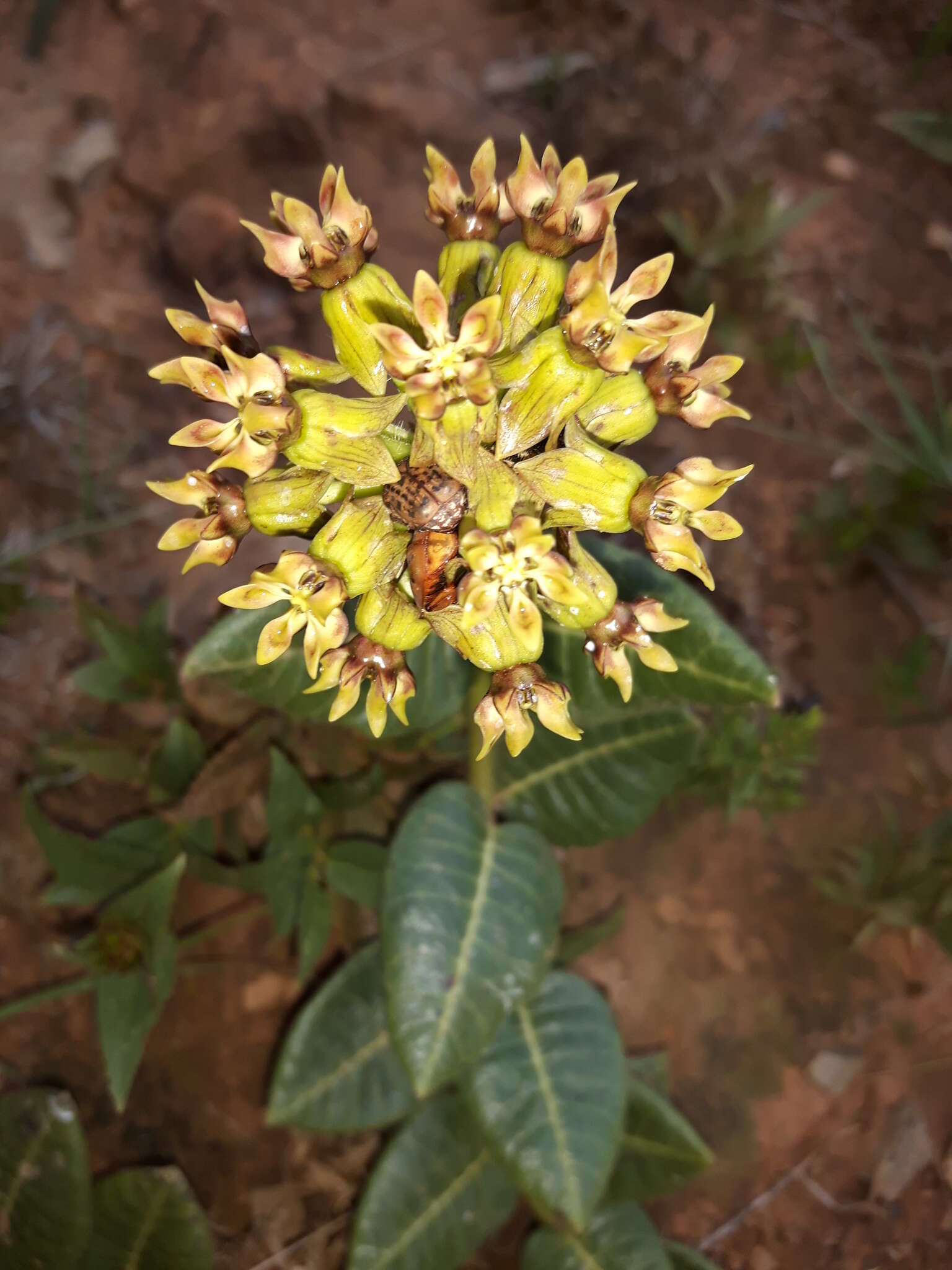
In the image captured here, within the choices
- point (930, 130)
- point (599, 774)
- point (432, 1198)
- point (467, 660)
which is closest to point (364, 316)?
point (467, 660)

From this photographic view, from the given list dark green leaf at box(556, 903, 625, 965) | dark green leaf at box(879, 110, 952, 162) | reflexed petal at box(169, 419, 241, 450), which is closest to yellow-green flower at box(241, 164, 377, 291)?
reflexed petal at box(169, 419, 241, 450)

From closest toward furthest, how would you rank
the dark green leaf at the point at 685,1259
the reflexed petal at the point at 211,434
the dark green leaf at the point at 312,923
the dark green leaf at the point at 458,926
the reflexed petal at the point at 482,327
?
the reflexed petal at the point at 482,327
the reflexed petal at the point at 211,434
the dark green leaf at the point at 458,926
the dark green leaf at the point at 312,923
the dark green leaf at the point at 685,1259

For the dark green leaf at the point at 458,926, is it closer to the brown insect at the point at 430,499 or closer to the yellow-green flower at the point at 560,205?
the brown insect at the point at 430,499

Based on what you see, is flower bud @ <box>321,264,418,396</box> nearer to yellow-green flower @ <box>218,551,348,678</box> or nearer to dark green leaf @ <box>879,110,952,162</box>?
yellow-green flower @ <box>218,551,348,678</box>

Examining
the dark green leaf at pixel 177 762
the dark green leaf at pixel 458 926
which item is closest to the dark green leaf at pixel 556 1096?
the dark green leaf at pixel 458 926

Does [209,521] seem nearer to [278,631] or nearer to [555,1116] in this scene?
[278,631]
